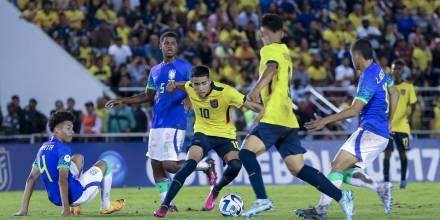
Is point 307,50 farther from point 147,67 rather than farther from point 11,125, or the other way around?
point 11,125

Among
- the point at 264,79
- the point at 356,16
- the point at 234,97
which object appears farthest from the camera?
the point at 356,16

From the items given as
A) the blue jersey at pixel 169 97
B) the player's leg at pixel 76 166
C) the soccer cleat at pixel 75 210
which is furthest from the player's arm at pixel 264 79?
the soccer cleat at pixel 75 210

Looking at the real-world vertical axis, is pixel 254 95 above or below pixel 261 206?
above

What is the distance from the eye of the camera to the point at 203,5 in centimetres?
3078

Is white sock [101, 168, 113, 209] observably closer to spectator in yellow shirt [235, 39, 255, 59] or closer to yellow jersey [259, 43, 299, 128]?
yellow jersey [259, 43, 299, 128]

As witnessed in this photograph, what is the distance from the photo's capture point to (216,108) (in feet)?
48.2

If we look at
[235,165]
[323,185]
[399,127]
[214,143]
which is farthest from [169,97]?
[399,127]

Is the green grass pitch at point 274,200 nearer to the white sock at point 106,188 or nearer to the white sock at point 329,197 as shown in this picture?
the white sock at point 106,188

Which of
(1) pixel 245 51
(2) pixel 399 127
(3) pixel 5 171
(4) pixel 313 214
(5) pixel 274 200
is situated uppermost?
(1) pixel 245 51

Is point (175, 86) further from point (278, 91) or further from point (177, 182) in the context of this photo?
point (278, 91)

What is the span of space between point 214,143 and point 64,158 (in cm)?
197

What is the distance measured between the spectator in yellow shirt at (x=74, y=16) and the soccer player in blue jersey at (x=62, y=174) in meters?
14.1

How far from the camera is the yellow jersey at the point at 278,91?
13.4 meters

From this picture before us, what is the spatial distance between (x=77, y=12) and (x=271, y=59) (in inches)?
629
